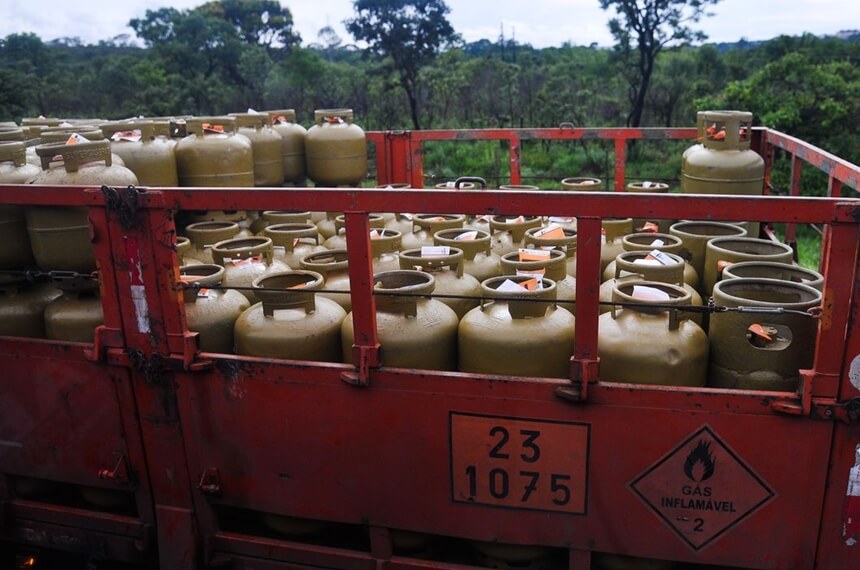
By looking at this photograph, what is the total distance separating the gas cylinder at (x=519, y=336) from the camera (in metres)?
2.83

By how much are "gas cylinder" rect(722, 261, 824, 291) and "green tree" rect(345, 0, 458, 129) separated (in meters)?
19.9

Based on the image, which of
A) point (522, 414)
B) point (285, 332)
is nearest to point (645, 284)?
point (522, 414)

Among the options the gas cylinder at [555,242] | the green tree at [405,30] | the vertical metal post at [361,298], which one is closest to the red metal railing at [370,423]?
the vertical metal post at [361,298]

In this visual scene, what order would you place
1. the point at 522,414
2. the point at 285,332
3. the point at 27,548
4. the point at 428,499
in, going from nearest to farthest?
1. the point at 522,414
2. the point at 428,499
3. the point at 285,332
4. the point at 27,548

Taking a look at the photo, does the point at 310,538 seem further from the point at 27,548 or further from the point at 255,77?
the point at 255,77

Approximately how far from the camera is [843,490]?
8.23ft

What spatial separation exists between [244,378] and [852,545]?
2.30 m

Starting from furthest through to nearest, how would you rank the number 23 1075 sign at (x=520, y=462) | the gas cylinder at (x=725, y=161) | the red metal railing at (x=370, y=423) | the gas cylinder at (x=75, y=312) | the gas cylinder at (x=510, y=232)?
the gas cylinder at (x=725, y=161) → the gas cylinder at (x=510, y=232) → the gas cylinder at (x=75, y=312) → the number 23 1075 sign at (x=520, y=462) → the red metal railing at (x=370, y=423)

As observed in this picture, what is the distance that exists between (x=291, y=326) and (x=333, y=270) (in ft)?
2.32

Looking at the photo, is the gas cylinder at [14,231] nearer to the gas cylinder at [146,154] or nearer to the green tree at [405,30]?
the gas cylinder at [146,154]

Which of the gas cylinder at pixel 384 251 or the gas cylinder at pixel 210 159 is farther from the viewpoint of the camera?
the gas cylinder at pixel 210 159

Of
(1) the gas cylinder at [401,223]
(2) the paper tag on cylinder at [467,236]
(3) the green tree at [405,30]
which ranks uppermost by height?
(3) the green tree at [405,30]

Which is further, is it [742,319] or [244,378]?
[244,378]

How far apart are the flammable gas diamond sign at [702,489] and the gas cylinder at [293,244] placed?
2.53 m
